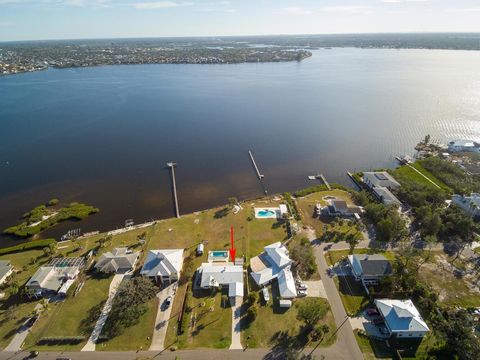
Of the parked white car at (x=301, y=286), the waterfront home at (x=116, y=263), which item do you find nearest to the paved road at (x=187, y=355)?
the parked white car at (x=301, y=286)

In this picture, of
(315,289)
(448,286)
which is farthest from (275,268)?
(448,286)

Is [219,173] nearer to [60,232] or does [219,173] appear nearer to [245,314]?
[60,232]

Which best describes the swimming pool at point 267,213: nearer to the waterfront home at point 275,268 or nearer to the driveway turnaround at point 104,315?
the waterfront home at point 275,268

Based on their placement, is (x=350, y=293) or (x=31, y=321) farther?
(x=350, y=293)

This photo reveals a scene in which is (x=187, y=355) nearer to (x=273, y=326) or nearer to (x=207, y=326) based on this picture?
(x=207, y=326)

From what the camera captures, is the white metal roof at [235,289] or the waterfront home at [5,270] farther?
the waterfront home at [5,270]

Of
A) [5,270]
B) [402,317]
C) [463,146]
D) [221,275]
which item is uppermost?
[463,146]
